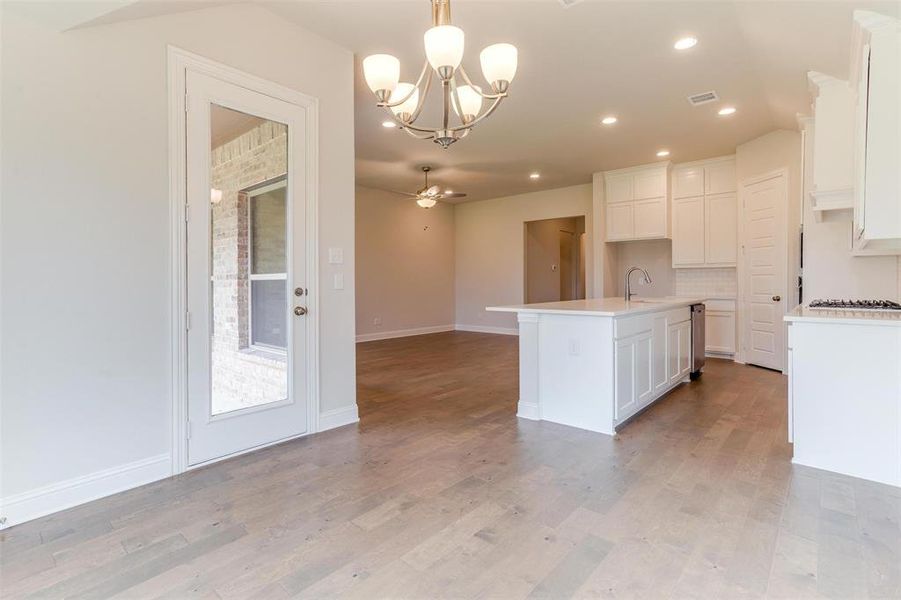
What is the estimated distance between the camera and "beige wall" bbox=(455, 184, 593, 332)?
27.9 ft

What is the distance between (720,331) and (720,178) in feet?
7.05

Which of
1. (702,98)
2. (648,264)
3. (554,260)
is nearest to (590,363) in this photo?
(702,98)

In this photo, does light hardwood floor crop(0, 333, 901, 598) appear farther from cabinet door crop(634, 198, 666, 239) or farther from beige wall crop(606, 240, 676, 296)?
beige wall crop(606, 240, 676, 296)

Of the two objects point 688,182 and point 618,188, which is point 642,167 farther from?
point 688,182

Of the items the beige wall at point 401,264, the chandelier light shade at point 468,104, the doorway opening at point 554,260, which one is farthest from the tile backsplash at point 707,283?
the chandelier light shade at point 468,104

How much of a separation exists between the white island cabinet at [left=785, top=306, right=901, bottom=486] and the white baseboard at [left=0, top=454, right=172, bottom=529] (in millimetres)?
3679

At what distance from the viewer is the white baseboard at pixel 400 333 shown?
808cm

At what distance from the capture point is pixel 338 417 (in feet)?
11.0

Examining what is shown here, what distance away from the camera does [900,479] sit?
2.36 metres

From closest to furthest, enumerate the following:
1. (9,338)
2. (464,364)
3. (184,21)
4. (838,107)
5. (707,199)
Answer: (9,338) < (184,21) < (838,107) < (464,364) < (707,199)

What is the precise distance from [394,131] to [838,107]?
4.03 meters

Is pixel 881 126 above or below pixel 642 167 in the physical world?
below

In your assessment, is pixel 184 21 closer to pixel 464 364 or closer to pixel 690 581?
pixel 690 581

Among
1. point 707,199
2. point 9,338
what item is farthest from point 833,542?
point 707,199
